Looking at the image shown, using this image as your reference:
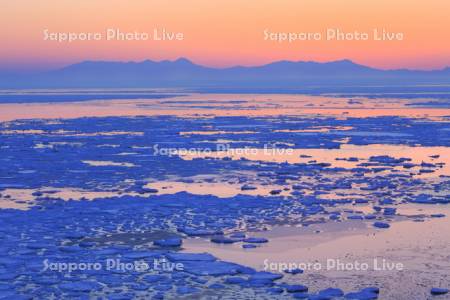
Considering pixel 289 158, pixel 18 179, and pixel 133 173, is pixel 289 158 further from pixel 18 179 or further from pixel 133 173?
pixel 18 179

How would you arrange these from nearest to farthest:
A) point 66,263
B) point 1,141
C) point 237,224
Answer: point 66,263
point 237,224
point 1,141

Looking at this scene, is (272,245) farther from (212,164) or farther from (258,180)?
(212,164)

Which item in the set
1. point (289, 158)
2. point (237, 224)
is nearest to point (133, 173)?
point (289, 158)

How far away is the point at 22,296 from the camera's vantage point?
7387 mm

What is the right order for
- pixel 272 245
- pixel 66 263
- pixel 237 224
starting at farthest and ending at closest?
pixel 237 224 < pixel 272 245 < pixel 66 263

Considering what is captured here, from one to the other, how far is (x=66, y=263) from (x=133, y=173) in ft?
23.7

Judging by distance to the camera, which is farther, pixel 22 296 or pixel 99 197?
pixel 99 197

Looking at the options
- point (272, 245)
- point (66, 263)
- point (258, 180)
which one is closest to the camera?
point (66, 263)

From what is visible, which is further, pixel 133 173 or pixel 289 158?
pixel 289 158

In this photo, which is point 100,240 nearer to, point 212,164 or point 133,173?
point 133,173

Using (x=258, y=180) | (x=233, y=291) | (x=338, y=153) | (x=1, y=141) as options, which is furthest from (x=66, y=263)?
(x=1, y=141)

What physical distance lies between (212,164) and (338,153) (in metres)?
3.69

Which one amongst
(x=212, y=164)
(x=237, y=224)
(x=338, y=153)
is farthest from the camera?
(x=338, y=153)

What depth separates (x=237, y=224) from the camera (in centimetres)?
1077
